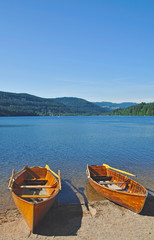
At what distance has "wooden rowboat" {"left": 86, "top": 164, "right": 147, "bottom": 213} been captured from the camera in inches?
423

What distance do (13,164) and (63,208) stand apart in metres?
13.1

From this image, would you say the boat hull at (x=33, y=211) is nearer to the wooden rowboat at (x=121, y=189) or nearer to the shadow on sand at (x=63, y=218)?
the shadow on sand at (x=63, y=218)

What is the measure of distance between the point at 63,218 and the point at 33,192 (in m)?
3.72

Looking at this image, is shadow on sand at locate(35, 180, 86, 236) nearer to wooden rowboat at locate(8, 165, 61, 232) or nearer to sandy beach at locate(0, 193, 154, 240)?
sandy beach at locate(0, 193, 154, 240)

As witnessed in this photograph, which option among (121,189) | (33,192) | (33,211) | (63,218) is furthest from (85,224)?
(33,192)

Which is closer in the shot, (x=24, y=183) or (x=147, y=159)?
(x=24, y=183)

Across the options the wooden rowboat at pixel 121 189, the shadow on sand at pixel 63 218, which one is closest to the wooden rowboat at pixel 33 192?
the shadow on sand at pixel 63 218

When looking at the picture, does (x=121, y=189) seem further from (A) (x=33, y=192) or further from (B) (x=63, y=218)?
(A) (x=33, y=192)

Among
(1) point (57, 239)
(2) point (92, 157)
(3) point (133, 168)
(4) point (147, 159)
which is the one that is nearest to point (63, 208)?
(1) point (57, 239)

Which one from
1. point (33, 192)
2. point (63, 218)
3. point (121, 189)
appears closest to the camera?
point (63, 218)

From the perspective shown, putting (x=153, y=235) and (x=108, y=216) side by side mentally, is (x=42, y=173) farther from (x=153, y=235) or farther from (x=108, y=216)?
(x=153, y=235)

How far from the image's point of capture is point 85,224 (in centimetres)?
992

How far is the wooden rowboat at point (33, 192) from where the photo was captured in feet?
30.2

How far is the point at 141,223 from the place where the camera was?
32.8 feet
